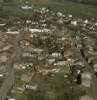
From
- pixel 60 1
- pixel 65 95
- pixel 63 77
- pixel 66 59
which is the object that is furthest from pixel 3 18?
pixel 65 95

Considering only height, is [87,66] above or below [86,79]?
below

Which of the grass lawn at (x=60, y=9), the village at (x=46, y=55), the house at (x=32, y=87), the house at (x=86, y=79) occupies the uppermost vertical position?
the house at (x=86, y=79)

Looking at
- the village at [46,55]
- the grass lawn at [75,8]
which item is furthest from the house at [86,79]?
the grass lawn at [75,8]

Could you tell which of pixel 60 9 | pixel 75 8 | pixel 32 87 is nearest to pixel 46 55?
pixel 32 87

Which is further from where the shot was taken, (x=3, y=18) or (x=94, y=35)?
(x=3, y=18)

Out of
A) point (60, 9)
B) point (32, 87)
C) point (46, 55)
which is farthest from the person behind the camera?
point (60, 9)

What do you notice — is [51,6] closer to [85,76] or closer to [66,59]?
Result: [66,59]

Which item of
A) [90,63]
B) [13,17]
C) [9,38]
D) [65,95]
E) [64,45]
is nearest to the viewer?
[65,95]

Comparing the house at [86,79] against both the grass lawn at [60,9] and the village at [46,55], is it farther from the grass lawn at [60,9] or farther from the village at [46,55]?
the grass lawn at [60,9]

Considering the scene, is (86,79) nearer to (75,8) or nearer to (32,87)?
(32,87)
